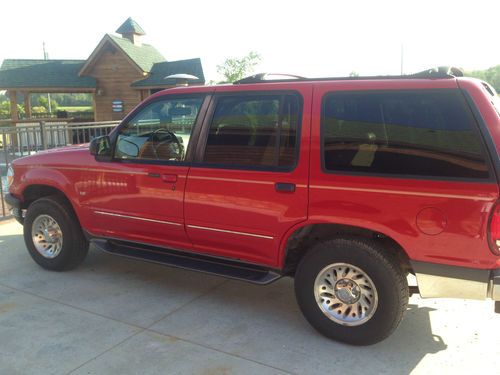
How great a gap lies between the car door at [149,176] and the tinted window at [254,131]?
0.24m

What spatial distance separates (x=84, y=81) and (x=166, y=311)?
82.2 ft

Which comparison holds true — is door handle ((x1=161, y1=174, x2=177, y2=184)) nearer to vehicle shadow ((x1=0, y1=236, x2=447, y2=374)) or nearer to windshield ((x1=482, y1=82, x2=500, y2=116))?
vehicle shadow ((x1=0, y1=236, x2=447, y2=374))

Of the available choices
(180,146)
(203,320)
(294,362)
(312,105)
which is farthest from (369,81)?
(203,320)

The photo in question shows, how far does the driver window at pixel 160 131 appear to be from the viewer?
13.5 feet

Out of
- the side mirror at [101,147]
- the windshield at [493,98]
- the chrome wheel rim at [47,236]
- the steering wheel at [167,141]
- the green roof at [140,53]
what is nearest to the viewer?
the windshield at [493,98]

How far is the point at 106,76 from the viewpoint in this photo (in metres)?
26.2

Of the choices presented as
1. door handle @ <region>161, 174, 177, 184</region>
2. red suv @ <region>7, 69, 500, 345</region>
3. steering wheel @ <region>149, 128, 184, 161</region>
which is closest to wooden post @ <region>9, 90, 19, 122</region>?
red suv @ <region>7, 69, 500, 345</region>

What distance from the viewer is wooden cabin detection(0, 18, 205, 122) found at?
25234 mm

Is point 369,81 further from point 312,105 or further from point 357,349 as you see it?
point 357,349

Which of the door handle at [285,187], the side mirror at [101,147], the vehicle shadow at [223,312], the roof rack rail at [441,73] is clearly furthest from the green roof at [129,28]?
the roof rack rail at [441,73]

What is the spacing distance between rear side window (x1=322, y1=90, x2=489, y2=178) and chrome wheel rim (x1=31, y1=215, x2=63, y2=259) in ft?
10.4

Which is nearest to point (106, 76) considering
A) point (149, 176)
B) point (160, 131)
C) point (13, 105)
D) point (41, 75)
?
point (41, 75)

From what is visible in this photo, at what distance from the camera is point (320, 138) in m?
3.41

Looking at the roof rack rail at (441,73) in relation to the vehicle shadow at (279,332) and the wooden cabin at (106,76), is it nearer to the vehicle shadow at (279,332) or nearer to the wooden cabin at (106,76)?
the vehicle shadow at (279,332)
